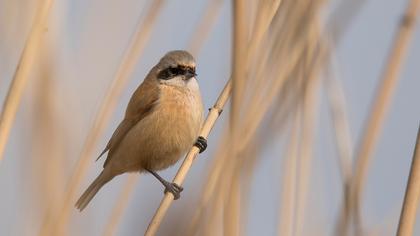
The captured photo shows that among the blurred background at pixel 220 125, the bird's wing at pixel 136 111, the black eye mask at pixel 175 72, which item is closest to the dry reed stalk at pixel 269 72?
the blurred background at pixel 220 125

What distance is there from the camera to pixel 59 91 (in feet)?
7.01

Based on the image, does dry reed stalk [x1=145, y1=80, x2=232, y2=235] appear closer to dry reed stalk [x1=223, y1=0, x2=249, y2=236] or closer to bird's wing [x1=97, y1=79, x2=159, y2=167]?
dry reed stalk [x1=223, y1=0, x2=249, y2=236]

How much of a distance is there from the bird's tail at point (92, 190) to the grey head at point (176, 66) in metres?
0.47

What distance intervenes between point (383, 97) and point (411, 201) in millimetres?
468

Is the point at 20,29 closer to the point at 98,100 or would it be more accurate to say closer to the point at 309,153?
the point at 98,100

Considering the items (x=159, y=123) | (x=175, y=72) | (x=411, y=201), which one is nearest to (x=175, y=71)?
(x=175, y=72)

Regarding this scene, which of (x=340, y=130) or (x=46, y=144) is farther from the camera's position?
(x=340, y=130)

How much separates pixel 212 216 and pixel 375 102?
55cm

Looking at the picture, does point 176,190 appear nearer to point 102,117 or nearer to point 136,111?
point 102,117

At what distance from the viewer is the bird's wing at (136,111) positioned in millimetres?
2930

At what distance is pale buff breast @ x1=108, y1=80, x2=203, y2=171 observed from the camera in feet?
9.07

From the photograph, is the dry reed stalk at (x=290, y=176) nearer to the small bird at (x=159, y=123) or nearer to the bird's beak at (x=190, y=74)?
the small bird at (x=159, y=123)

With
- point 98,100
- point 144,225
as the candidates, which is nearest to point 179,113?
point 98,100

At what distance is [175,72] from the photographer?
290 cm
